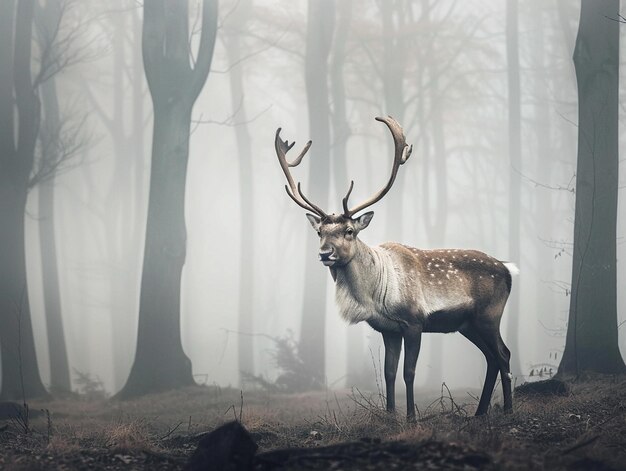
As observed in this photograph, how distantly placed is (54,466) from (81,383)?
47.3ft

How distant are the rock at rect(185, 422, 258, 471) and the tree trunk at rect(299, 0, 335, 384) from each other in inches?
505

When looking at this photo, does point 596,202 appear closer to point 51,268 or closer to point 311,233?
point 311,233

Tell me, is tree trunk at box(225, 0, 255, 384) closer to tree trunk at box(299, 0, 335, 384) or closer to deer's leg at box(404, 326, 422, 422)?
tree trunk at box(299, 0, 335, 384)

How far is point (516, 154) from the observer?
25875 millimetres

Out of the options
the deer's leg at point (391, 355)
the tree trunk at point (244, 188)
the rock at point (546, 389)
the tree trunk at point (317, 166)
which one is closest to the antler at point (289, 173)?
the deer's leg at point (391, 355)

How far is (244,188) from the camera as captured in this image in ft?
88.1

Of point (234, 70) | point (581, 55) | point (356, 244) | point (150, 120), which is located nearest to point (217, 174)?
point (150, 120)

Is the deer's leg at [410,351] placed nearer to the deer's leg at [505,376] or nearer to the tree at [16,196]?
the deer's leg at [505,376]

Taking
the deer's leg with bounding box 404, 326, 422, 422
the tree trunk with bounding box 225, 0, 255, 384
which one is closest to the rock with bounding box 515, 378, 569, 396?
the deer's leg with bounding box 404, 326, 422, 422

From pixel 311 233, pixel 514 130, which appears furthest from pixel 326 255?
pixel 514 130

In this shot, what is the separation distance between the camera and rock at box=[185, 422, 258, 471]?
5746 mm

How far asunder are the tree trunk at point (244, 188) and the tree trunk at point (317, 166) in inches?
157

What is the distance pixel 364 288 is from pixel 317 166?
472 inches

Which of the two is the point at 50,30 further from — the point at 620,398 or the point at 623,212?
the point at 623,212
